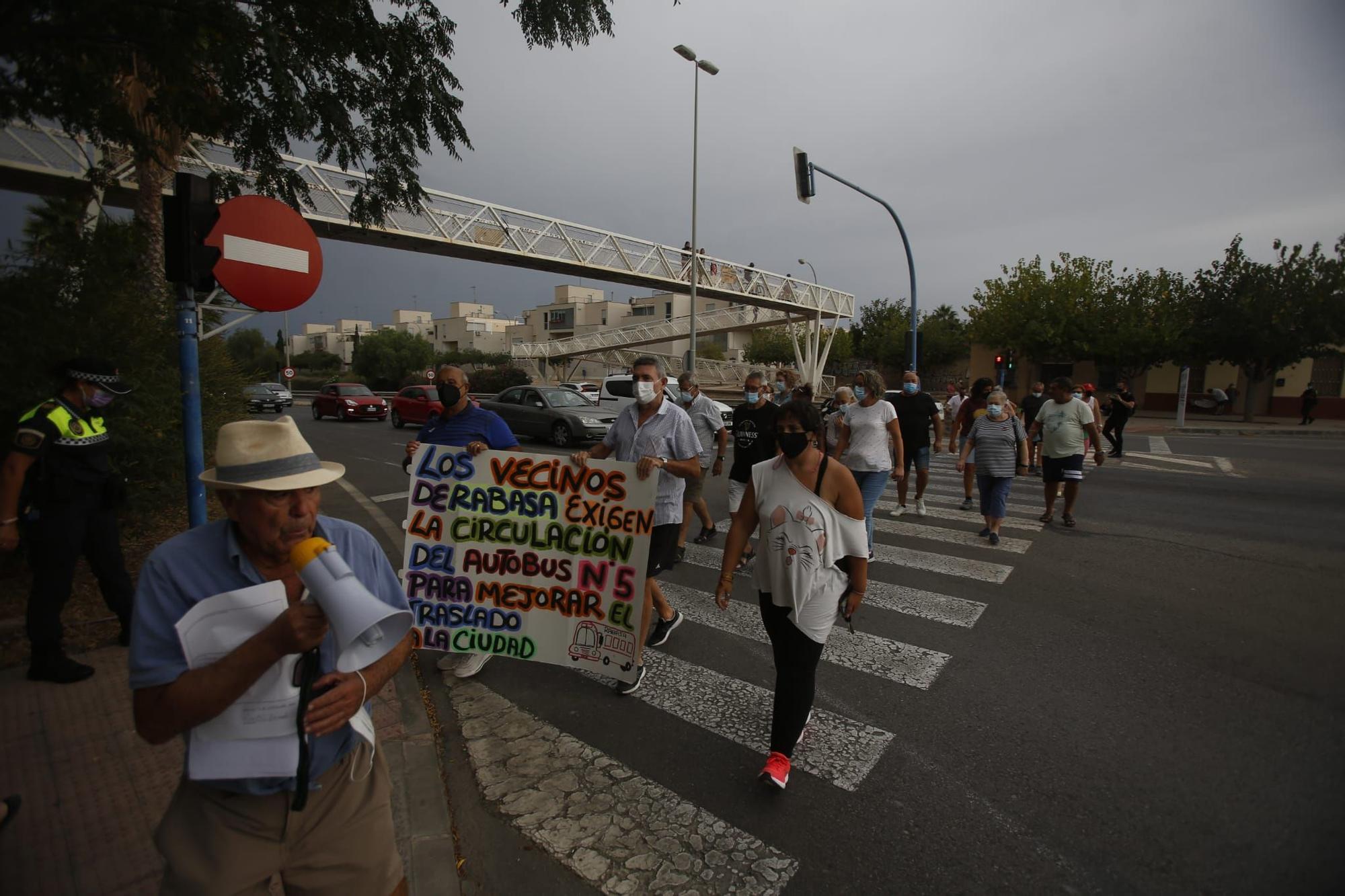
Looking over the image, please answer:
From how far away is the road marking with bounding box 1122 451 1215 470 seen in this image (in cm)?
1396

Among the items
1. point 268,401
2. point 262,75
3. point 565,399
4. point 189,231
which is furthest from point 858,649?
point 268,401

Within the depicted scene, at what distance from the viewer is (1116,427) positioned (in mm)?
14734

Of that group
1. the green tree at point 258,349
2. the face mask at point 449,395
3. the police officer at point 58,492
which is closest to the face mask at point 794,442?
the face mask at point 449,395

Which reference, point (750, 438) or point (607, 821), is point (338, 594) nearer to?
point (607, 821)

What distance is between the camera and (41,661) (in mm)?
3785

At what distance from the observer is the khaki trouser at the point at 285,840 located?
5.29 ft

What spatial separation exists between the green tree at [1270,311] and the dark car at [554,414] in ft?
93.6

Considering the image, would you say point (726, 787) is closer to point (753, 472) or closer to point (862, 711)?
point (862, 711)

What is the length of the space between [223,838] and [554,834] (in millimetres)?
1513

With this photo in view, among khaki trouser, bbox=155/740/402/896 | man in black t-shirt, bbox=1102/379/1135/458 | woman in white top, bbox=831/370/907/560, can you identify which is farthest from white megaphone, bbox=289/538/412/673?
man in black t-shirt, bbox=1102/379/1135/458

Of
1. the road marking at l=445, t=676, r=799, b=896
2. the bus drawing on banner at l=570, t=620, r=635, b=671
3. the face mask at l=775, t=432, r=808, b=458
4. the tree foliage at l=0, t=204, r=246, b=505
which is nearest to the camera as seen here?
the road marking at l=445, t=676, r=799, b=896

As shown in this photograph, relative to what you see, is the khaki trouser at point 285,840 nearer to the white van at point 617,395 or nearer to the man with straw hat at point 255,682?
the man with straw hat at point 255,682

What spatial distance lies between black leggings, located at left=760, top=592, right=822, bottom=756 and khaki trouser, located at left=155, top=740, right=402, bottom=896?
1778mm

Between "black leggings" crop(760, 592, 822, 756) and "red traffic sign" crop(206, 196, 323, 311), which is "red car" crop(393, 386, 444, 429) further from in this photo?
"black leggings" crop(760, 592, 822, 756)
